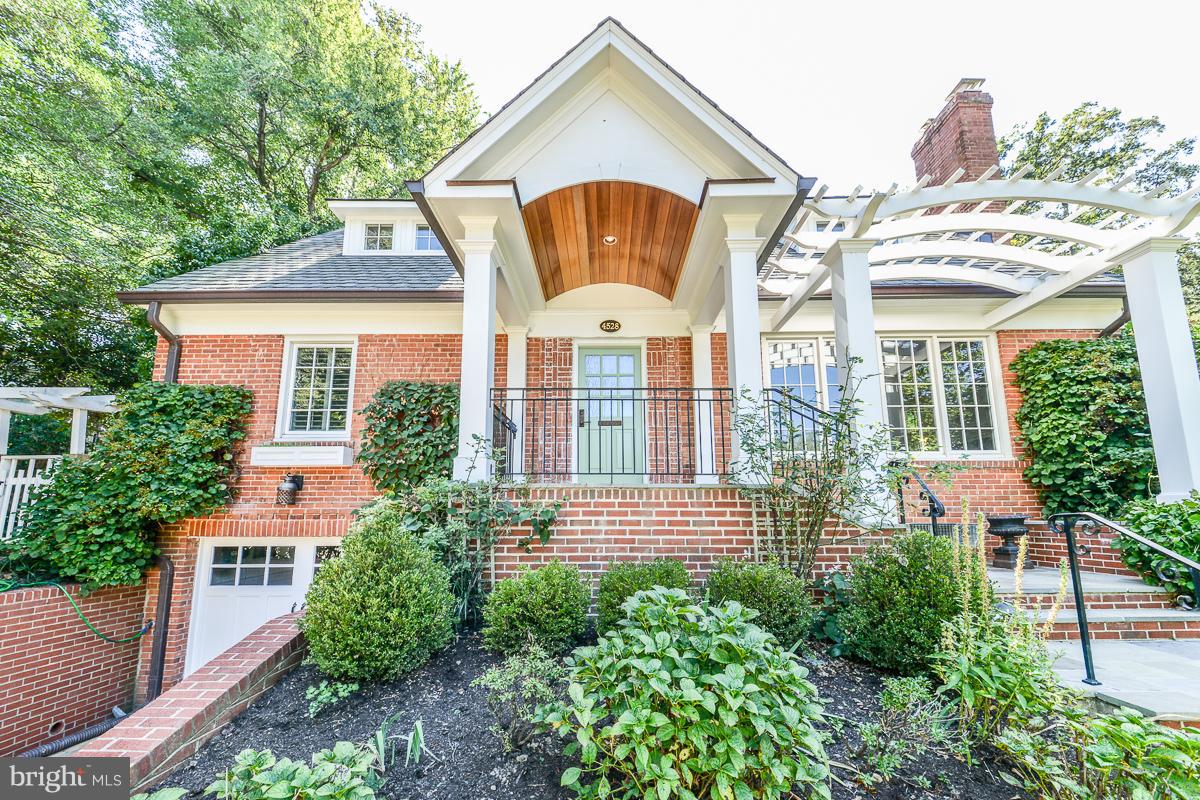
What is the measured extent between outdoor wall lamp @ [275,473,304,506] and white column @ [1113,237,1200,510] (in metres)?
9.35

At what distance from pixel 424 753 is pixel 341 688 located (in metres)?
0.84

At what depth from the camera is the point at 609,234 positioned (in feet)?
18.4

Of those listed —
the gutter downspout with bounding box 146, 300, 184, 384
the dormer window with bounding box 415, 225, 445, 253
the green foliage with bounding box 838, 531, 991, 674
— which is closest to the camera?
the green foliage with bounding box 838, 531, 991, 674

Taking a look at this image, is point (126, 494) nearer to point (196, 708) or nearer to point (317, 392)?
point (317, 392)

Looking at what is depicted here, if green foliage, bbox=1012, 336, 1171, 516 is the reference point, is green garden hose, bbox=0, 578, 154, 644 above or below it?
below

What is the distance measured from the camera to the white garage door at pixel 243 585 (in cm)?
594

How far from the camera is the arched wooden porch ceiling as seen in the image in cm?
488

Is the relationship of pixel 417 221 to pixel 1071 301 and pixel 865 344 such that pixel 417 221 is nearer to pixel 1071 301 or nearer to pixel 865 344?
pixel 865 344

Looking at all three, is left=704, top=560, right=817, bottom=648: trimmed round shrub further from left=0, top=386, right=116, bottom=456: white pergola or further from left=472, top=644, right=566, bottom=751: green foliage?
left=0, top=386, right=116, bottom=456: white pergola

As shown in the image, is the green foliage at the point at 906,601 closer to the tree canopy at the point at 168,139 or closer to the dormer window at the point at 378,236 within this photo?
the dormer window at the point at 378,236

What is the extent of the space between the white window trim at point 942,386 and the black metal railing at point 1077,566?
2438 mm

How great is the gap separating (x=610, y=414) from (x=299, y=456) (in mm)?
3979

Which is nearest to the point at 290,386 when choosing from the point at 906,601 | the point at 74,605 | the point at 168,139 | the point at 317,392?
the point at 317,392

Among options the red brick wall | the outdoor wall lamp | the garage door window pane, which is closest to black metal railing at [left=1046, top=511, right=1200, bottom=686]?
the outdoor wall lamp
